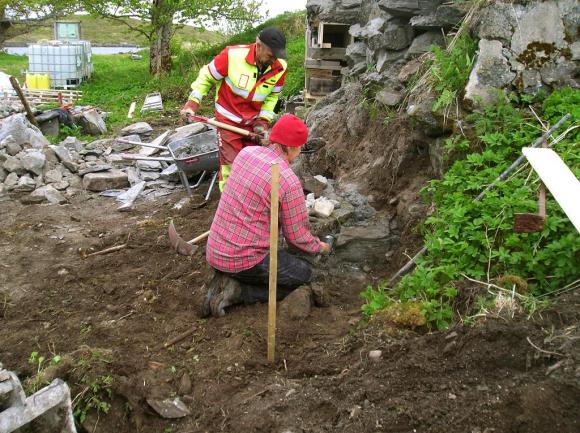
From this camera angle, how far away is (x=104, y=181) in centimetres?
888

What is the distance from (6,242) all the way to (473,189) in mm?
5381

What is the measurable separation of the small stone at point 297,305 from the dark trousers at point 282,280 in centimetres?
10

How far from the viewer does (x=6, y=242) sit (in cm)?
668

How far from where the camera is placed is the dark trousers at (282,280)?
455 cm

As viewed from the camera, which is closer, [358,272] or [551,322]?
[551,322]

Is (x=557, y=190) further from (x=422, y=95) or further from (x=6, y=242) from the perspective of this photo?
(x=6, y=242)

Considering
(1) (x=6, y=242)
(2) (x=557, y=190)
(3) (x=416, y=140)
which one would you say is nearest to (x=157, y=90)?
(1) (x=6, y=242)

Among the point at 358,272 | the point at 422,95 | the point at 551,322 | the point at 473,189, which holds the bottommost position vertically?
the point at 358,272

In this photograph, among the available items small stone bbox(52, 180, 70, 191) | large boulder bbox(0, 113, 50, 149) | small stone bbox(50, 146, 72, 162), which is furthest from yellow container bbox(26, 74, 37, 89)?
small stone bbox(52, 180, 70, 191)

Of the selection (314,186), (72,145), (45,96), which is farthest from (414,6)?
(45,96)

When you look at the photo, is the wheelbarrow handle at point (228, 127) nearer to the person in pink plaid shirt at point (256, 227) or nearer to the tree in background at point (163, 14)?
the person in pink plaid shirt at point (256, 227)

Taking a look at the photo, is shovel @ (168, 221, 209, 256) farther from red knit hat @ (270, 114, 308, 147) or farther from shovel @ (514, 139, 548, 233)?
shovel @ (514, 139, 548, 233)

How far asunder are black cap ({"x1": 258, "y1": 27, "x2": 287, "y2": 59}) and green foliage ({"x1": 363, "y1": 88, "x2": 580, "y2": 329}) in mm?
1978

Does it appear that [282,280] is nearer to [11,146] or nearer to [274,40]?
[274,40]
